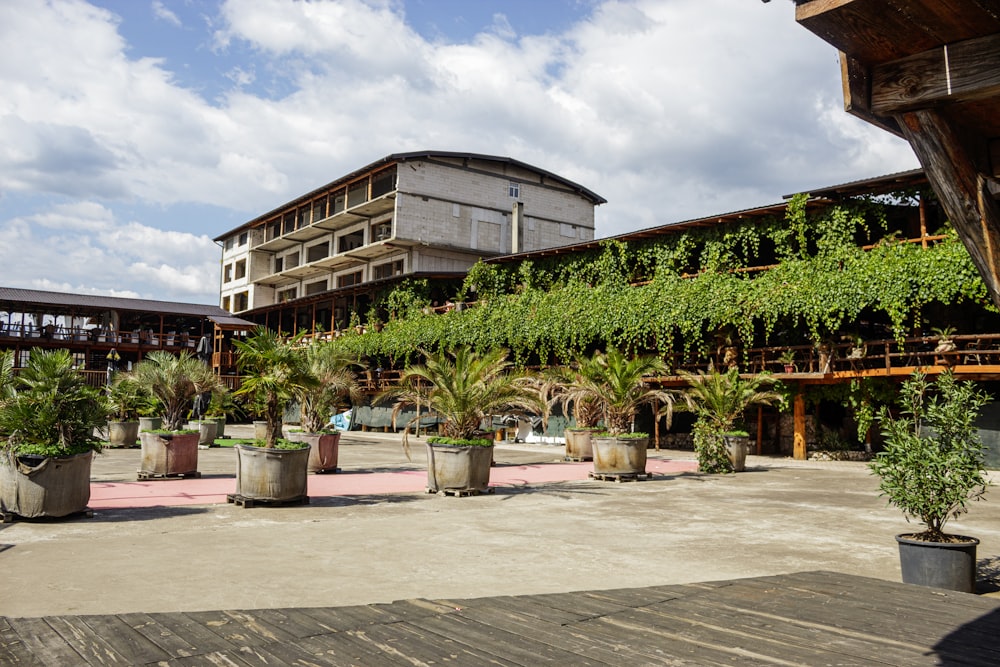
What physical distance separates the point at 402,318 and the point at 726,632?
36.9 m

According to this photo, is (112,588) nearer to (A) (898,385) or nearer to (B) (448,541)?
(B) (448,541)

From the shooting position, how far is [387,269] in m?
50.0

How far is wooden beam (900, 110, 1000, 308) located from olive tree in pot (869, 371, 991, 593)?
3502 millimetres

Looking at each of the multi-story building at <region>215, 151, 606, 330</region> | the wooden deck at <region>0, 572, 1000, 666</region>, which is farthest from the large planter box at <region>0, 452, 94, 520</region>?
the multi-story building at <region>215, 151, 606, 330</region>

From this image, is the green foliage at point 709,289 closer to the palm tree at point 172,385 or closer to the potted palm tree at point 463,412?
the palm tree at point 172,385

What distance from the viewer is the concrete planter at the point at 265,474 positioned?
11453mm

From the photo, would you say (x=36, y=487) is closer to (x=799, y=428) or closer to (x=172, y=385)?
(x=172, y=385)

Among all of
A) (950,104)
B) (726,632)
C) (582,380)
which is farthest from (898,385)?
(950,104)

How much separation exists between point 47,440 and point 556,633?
26.4ft

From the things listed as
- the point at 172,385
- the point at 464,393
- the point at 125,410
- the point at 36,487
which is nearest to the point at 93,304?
the point at 125,410

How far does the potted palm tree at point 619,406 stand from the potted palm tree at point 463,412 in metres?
2.35

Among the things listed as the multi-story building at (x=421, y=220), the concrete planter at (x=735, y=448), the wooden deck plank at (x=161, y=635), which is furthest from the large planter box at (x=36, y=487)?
the multi-story building at (x=421, y=220)

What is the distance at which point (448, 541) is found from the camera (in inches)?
350

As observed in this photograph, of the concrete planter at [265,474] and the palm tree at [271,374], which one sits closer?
the concrete planter at [265,474]
